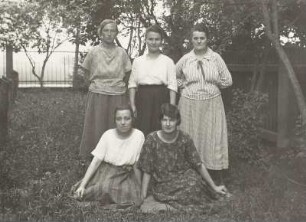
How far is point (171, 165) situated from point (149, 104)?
2.63ft

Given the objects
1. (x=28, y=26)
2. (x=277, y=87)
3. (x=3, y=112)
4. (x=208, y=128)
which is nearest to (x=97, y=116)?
(x=208, y=128)

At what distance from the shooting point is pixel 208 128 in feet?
18.9

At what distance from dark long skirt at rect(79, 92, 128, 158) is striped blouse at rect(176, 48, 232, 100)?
2.90ft

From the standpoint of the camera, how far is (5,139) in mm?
7051

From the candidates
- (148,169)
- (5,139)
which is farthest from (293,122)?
(5,139)

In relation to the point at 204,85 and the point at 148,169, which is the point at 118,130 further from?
the point at 204,85

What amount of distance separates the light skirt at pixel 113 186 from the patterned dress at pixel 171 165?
0.60ft

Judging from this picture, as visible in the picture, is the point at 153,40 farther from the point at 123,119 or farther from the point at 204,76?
the point at 123,119

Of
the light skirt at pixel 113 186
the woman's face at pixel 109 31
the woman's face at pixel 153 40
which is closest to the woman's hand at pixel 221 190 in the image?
the light skirt at pixel 113 186

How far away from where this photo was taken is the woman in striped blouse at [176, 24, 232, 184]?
5.71 m

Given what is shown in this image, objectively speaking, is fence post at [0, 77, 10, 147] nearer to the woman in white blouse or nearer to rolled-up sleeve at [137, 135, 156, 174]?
the woman in white blouse

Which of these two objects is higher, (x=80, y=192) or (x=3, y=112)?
(x=3, y=112)

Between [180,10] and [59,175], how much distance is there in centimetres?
300

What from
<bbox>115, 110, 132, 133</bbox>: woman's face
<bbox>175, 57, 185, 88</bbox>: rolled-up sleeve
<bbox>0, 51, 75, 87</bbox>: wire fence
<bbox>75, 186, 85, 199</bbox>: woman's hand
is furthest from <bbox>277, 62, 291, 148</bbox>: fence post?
<bbox>0, 51, 75, 87</bbox>: wire fence
